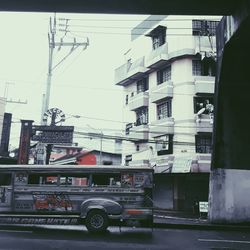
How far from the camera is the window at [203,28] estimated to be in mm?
32281

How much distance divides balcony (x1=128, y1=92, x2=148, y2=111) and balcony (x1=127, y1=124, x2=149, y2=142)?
229 cm

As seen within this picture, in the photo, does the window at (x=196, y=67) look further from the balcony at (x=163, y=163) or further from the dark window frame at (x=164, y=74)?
the balcony at (x=163, y=163)

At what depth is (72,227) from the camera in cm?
1692

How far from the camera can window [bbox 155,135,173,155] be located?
32500 mm

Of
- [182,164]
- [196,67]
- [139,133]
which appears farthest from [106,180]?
[139,133]

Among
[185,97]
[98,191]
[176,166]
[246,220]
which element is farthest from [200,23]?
[98,191]

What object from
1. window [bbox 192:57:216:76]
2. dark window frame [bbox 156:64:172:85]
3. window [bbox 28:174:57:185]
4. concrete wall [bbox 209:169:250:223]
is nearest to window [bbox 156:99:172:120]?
dark window frame [bbox 156:64:172:85]

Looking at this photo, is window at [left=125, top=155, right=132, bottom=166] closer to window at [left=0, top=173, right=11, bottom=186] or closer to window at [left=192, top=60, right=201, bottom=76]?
window at [left=192, top=60, right=201, bottom=76]

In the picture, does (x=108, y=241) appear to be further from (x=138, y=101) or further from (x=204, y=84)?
(x=138, y=101)

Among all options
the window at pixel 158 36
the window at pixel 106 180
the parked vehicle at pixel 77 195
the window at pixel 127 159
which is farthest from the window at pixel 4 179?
the window at pixel 127 159

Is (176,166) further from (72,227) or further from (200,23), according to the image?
(72,227)

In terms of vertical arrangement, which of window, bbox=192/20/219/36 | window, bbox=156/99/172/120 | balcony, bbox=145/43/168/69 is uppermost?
window, bbox=192/20/219/36

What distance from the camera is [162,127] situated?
3309cm

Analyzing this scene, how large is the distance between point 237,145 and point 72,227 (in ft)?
30.3
